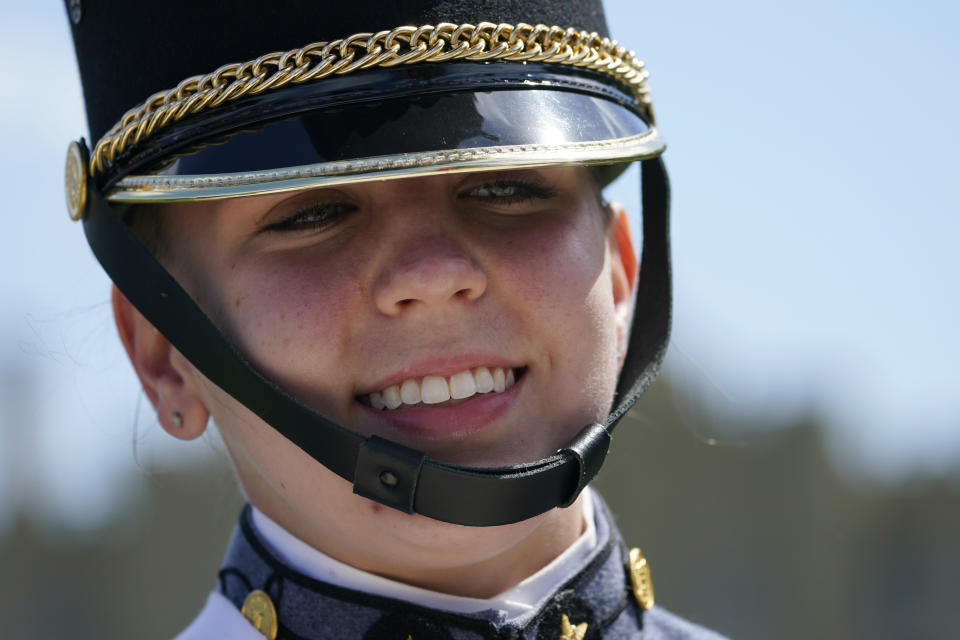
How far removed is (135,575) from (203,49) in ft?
93.8

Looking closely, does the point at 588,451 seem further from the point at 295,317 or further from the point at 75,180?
the point at 75,180

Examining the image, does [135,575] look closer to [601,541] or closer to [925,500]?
[925,500]

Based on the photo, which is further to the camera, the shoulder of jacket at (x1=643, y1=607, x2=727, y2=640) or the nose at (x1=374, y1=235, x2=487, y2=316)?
the shoulder of jacket at (x1=643, y1=607, x2=727, y2=640)

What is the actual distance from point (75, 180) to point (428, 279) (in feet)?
3.15

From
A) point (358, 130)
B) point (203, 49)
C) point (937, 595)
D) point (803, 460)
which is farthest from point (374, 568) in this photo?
point (803, 460)

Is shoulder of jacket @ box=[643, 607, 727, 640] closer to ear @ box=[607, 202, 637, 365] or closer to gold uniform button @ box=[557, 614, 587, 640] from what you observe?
gold uniform button @ box=[557, 614, 587, 640]

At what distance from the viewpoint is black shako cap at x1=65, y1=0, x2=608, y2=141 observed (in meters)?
2.46

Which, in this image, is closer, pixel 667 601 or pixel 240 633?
pixel 240 633

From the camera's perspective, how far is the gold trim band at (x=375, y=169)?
7.45 ft

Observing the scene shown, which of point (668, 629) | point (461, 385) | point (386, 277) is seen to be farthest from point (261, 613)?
point (668, 629)

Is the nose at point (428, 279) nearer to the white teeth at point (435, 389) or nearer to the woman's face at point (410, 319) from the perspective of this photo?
the woman's face at point (410, 319)

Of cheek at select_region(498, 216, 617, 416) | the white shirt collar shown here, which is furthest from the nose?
the white shirt collar

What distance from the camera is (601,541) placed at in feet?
9.33

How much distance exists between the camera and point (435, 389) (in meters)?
2.43
